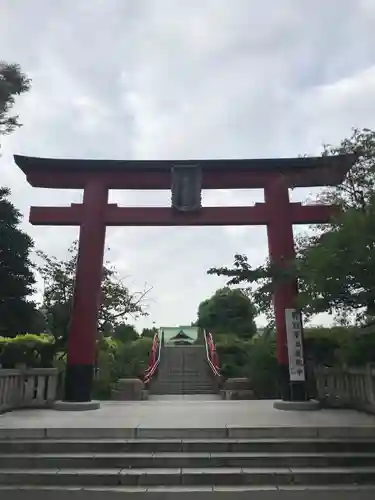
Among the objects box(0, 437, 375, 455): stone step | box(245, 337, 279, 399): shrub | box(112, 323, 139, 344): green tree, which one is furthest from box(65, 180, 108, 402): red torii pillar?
box(112, 323, 139, 344): green tree

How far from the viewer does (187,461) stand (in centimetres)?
534

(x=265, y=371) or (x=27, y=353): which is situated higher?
(x=27, y=353)

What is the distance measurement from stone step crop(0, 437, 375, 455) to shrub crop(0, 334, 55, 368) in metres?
3.98

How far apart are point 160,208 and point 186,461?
5.83 metres

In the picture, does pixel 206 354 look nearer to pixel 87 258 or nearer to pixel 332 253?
pixel 87 258

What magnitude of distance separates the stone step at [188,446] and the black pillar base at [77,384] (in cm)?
330

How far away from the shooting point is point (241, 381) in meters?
14.9

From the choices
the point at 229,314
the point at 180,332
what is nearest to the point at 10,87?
the point at 229,314

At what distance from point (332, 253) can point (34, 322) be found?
36.8ft

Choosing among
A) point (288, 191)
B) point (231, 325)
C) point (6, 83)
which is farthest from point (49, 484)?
point (231, 325)

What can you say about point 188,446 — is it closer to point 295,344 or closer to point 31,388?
point 295,344

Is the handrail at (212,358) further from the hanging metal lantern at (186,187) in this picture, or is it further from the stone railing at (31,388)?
the hanging metal lantern at (186,187)

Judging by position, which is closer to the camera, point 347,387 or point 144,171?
point 347,387

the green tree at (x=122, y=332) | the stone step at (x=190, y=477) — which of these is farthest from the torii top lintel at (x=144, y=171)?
the green tree at (x=122, y=332)
